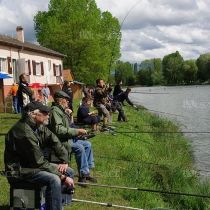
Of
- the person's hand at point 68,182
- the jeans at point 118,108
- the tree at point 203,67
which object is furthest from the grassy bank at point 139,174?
the tree at point 203,67

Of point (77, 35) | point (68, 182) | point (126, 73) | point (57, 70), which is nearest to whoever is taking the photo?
point (68, 182)

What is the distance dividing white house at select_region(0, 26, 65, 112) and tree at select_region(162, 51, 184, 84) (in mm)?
81713

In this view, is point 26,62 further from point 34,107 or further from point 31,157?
point 31,157

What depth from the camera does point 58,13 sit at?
177 ft

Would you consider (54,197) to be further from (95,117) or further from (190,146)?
(190,146)

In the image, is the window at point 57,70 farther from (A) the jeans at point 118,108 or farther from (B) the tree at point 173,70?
(B) the tree at point 173,70

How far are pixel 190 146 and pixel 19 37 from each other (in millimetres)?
24297

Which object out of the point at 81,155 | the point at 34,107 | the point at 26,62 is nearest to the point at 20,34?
the point at 26,62

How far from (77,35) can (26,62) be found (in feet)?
55.9

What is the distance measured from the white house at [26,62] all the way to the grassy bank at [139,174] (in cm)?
1306

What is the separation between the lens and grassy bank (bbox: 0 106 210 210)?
8477 millimetres

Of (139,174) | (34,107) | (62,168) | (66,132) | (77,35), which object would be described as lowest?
(139,174)

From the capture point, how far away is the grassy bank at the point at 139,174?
27.8ft

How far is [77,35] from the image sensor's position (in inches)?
1971
